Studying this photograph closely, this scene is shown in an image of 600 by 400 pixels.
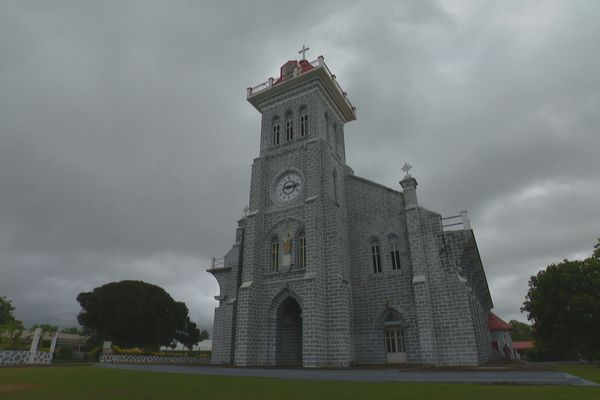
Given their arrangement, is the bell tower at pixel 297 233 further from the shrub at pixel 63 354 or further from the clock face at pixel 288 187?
the shrub at pixel 63 354

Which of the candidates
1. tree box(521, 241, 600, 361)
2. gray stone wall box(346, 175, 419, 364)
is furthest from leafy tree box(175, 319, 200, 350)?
tree box(521, 241, 600, 361)

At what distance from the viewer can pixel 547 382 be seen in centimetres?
1012

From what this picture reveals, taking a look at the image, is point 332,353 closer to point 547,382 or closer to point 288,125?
point 547,382

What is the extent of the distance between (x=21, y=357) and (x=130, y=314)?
15.0 metres

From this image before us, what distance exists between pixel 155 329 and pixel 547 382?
4360 centimetres

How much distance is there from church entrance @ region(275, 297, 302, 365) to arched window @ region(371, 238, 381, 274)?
18.8ft

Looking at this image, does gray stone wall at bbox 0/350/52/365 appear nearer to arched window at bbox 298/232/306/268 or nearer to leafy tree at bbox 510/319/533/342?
arched window at bbox 298/232/306/268

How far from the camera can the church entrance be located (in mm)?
23172

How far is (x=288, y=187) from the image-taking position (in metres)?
26.7

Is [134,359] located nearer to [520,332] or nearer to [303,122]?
[303,122]

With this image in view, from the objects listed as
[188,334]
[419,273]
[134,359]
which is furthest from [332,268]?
[188,334]

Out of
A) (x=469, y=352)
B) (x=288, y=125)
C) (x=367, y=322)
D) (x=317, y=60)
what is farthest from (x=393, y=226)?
(x=317, y=60)

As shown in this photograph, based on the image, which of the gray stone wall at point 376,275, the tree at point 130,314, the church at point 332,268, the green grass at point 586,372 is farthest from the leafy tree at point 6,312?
the green grass at point 586,372

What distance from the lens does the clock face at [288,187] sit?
26.2m
